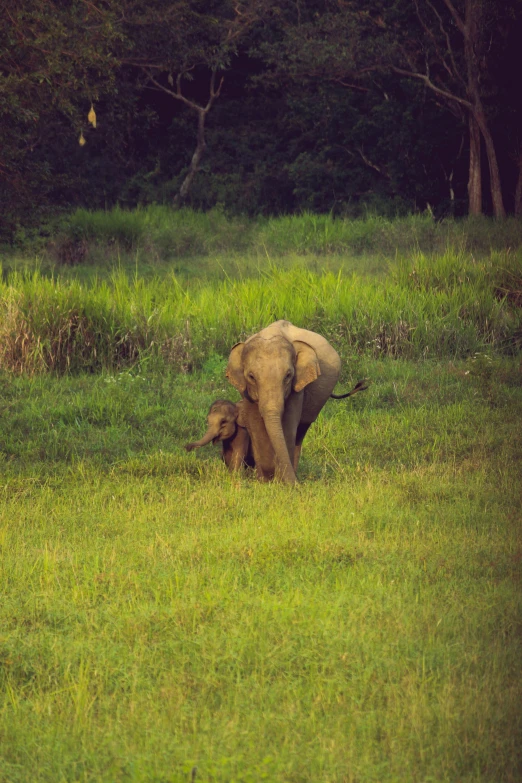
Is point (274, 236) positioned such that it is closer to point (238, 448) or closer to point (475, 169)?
point (475, 169)

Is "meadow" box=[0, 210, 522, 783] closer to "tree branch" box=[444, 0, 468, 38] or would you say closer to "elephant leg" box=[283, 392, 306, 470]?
"elephant leg" box=[283, 392, 306, 470]

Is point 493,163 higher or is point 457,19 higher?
point 457,19

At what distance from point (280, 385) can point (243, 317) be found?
17.1 feet

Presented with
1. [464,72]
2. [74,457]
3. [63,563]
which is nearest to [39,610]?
[63,563]

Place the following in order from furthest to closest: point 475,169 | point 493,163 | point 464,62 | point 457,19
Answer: point 464,62
point 475,169
point 493,163
point 457,19

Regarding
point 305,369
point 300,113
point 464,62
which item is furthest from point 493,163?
point 305,369

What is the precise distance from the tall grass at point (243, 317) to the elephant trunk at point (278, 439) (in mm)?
4515

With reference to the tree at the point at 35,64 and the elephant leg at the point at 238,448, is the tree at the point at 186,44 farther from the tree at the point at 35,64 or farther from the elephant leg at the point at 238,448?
the elephant leg at the point at 238,448

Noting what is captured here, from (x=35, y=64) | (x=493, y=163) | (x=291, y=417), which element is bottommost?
(x=291, y=417)

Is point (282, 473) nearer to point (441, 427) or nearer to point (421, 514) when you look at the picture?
point (421, 514)

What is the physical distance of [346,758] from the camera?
3.62 metres

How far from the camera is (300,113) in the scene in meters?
29.6

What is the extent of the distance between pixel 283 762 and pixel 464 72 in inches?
927

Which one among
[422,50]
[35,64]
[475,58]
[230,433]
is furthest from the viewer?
[422,50]
